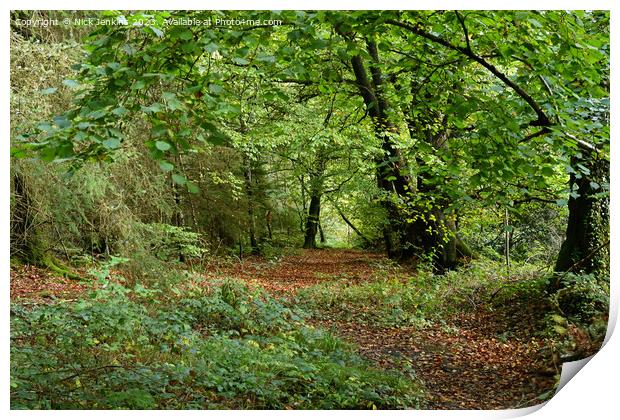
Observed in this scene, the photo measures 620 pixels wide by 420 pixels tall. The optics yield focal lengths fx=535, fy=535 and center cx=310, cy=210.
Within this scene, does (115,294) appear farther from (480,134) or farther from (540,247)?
(540,247)

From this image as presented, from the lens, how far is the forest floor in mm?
3619

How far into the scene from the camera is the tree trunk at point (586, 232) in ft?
14.1

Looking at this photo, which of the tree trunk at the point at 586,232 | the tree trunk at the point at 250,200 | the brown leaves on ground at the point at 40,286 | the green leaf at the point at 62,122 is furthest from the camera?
the tree trunk at the point at 250,200

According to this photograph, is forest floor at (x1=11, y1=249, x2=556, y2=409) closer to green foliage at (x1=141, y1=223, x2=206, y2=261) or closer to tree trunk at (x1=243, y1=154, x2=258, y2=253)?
tree trunk at (x1=243, y1=154, x2=258, y2=253)

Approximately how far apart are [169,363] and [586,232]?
11.3ft

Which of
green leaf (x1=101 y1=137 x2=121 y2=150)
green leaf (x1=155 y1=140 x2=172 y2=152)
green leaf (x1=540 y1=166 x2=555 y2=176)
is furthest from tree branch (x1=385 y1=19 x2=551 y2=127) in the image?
green leaf (x1=101 y1=137 x2=121 y2=150)

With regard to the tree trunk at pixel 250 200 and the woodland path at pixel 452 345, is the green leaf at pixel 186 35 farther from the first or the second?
the woodland path at pixel 452 345

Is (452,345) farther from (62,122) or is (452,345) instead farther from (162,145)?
(62,122)

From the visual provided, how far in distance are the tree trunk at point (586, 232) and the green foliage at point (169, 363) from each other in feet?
6.34

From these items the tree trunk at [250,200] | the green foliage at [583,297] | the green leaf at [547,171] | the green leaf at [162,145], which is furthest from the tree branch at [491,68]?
the tree trunk at [250,200]

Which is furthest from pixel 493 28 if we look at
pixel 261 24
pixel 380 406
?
pixel 380 406

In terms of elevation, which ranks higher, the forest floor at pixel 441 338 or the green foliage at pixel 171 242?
the green foliage at pixel 171 242

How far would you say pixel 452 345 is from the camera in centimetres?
448

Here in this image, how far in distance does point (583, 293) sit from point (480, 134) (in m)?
1.65
